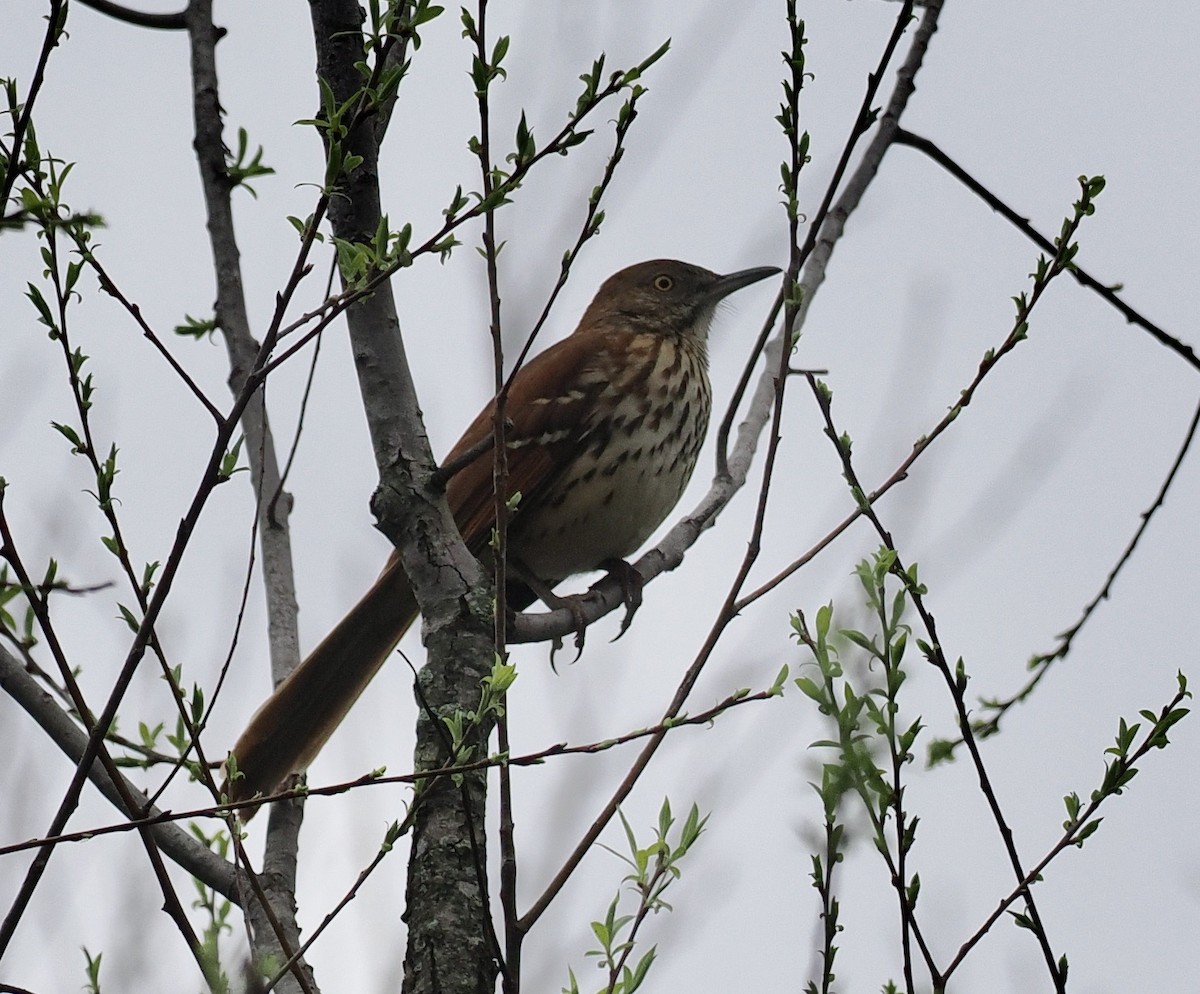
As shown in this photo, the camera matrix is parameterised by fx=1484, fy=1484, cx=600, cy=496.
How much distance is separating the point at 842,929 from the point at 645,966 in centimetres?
25

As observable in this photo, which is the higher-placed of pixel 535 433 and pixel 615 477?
pixel 535 433

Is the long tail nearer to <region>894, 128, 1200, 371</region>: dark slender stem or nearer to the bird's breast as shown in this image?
the bird's breast

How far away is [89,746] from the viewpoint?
5.74ft

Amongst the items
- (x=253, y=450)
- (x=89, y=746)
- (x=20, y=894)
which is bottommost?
(x=20, y=894)

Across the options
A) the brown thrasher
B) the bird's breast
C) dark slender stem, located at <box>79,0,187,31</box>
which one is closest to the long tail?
the brown thrasher

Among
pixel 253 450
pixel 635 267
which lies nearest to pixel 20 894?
pixel 253 450

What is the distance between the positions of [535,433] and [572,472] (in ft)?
0.56

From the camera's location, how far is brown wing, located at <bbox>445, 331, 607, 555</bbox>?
13.6ft

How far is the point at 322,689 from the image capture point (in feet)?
12.0

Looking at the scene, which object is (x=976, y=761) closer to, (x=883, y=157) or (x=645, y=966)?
(x=645, y=966)

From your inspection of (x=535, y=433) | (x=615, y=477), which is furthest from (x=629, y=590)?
(x=535, y=433)

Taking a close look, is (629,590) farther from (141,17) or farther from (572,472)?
(141,17)

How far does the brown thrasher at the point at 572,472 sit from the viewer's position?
159 inches

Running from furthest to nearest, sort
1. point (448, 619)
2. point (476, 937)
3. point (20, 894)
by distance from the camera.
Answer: point (448, 619) < point (476, 937) < point (20, 894)
